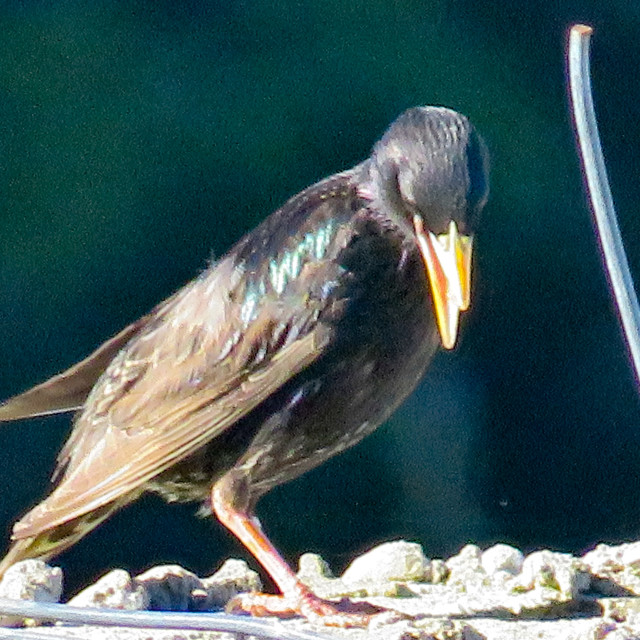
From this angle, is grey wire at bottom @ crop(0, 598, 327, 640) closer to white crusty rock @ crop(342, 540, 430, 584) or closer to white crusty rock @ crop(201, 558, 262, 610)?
white crusty rock @ crop(201, 558, 262, 610)

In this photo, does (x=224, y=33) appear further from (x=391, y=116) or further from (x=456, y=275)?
(x=456, y=275)

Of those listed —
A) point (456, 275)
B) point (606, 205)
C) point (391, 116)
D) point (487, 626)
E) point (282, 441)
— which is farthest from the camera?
point (391, 116)

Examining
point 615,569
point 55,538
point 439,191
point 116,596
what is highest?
point 439,191

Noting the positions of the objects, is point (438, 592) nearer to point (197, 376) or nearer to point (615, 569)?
point (615, 569)

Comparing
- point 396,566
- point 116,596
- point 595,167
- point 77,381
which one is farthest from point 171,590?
point 595,167

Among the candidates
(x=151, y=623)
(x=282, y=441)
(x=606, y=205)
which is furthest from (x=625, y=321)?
(x=282, y=441)

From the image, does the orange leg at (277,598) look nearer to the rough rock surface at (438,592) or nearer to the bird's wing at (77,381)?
the rough rock surface at (438,592)
